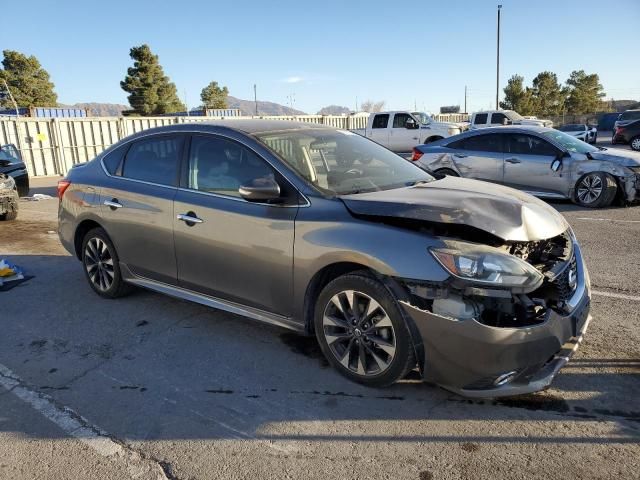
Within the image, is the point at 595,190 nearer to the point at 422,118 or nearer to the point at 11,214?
the point at 11,214

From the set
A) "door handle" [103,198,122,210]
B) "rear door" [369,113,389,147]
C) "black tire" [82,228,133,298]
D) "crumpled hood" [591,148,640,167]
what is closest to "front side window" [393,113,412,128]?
"rear door" [369,113,389,147]

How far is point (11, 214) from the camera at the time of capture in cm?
973

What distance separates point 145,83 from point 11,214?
45.6m

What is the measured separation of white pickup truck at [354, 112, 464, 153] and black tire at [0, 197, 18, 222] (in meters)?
14.2

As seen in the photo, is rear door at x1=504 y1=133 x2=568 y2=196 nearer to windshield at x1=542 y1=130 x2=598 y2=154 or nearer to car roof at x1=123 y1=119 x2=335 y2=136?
windshield at x1=542 y1=130 x2=598 y2=154

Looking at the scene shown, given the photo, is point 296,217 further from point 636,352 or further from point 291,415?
point 636,352

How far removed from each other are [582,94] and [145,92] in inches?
1760

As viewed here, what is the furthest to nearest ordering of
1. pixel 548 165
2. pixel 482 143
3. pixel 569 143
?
pixel 482 143 < pixel 569 143 < pixel 548 165

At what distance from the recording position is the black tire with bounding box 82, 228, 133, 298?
194 inches


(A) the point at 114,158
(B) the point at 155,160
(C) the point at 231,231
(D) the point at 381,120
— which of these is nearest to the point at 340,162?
(C) the point at 231,231

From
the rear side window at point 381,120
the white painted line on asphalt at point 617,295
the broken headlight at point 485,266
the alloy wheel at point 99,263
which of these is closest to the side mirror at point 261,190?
the broken headlight at point 485,266

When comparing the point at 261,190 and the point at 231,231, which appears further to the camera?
the point at 231,231

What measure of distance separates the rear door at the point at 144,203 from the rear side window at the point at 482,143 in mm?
→ 7050

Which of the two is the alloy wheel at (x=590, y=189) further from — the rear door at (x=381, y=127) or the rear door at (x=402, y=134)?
the rear door at (x=381, y=127)
